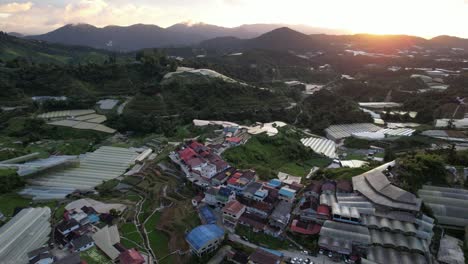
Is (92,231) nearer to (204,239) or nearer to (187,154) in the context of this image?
(204,239)

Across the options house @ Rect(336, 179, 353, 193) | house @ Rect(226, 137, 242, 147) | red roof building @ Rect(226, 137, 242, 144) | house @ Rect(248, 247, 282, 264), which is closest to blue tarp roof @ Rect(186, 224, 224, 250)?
house @ Rect(248, 247, 282, 264)

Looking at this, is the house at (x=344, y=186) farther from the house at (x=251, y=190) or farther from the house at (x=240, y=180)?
the house at (x=240, y=180)

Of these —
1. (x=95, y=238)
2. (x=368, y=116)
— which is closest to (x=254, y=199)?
(x=95, y=238)

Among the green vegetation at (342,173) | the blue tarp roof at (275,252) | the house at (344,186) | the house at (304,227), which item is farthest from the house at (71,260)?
the green vegetation at (342,173)

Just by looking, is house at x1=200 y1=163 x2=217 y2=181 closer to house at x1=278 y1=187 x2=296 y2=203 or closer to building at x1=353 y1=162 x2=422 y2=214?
house at x1=278 y1=187 x2=296 y2=203

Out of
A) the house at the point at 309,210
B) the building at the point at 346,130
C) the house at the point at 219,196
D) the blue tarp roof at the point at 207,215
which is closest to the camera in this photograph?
the house at the point at 309,210

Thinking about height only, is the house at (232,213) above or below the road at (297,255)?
above
